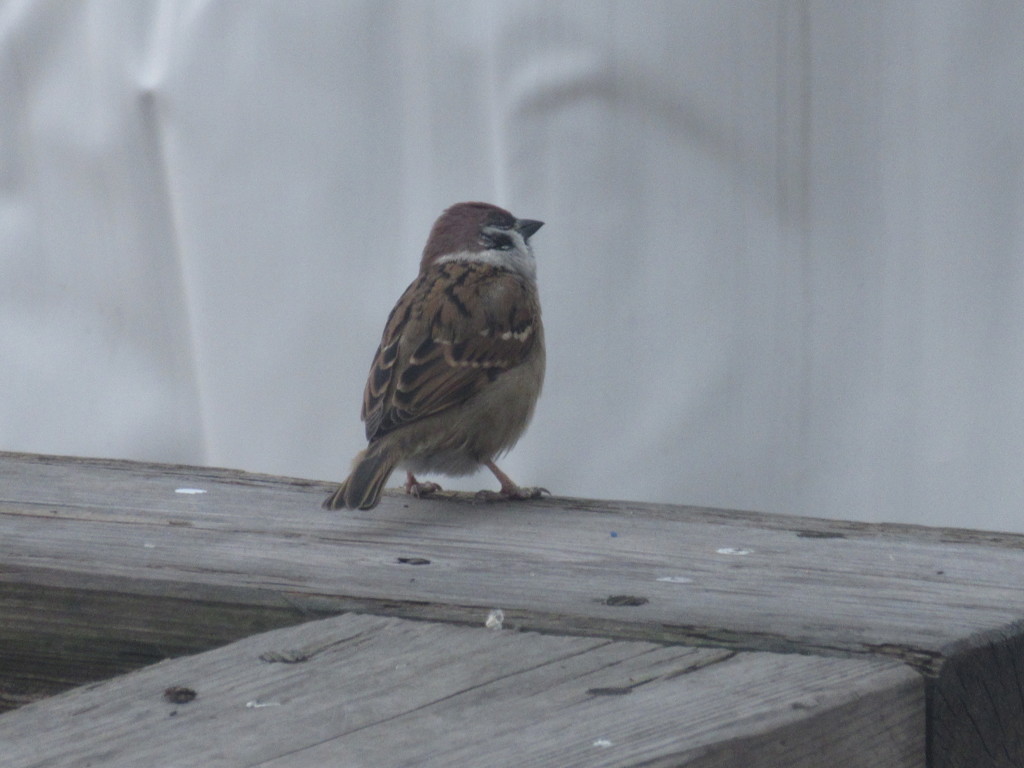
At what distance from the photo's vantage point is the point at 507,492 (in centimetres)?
311

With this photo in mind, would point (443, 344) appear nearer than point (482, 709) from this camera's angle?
No

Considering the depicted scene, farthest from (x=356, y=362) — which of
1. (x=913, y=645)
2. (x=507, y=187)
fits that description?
(x=913, y=645)

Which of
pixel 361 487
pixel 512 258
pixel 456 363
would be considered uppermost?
pixel 512 258

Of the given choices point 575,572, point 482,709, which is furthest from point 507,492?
point 482,709

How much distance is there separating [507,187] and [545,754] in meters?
2.26

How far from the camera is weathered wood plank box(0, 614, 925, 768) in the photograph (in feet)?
4.07

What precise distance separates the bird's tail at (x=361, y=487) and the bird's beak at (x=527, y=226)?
2.38 ft

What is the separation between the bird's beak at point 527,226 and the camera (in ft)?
10.9

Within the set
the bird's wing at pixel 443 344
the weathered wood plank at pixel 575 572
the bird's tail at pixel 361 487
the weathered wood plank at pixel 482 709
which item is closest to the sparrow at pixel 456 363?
the bird's wing at pixel 443 344

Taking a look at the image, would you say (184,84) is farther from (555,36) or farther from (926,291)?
(926,291)

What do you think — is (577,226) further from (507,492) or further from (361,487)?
(361,487)

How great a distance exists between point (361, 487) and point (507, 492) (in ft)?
1.87

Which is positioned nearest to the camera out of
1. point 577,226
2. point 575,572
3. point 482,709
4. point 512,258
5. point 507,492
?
point 482,709

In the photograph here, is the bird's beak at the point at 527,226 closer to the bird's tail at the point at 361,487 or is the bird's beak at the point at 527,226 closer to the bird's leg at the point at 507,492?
the bird's leg at the point at 507,492
